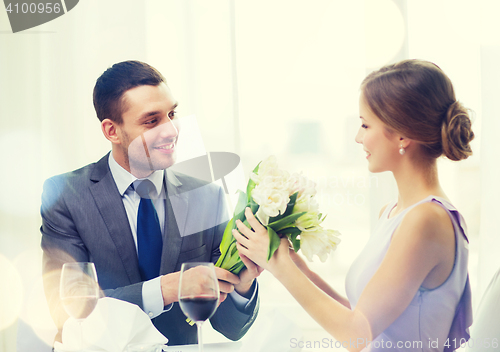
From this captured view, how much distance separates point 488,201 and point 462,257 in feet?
1.47

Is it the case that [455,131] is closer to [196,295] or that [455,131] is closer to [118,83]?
[196,295]

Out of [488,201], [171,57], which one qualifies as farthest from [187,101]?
[488,201]

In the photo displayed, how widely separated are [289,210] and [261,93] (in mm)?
575

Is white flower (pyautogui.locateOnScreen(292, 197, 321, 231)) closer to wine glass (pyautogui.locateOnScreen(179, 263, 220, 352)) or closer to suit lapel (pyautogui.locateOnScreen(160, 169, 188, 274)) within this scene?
wine glass (pyautogui.locateOnScreen(179, 263, 220, 352))

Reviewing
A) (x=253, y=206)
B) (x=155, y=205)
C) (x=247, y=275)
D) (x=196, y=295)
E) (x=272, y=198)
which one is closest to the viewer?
(x=196, y=295)

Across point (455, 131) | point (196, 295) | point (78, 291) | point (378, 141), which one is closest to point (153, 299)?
point (78, 291)

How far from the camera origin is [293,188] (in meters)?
0.99

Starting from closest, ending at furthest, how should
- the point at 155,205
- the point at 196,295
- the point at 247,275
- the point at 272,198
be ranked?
1. the point at 196,295
2. the point at 272,198
3. the point at 247,275
4. the point at 155,205

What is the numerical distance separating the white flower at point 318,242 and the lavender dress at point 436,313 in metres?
0.20

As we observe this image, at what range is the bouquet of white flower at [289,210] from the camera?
965mm

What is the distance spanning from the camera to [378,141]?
1167 mm

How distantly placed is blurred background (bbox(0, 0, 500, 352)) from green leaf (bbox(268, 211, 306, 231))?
0.46 meters

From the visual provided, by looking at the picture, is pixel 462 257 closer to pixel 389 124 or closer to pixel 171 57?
pixel 389 124

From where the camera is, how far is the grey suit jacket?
135cm
